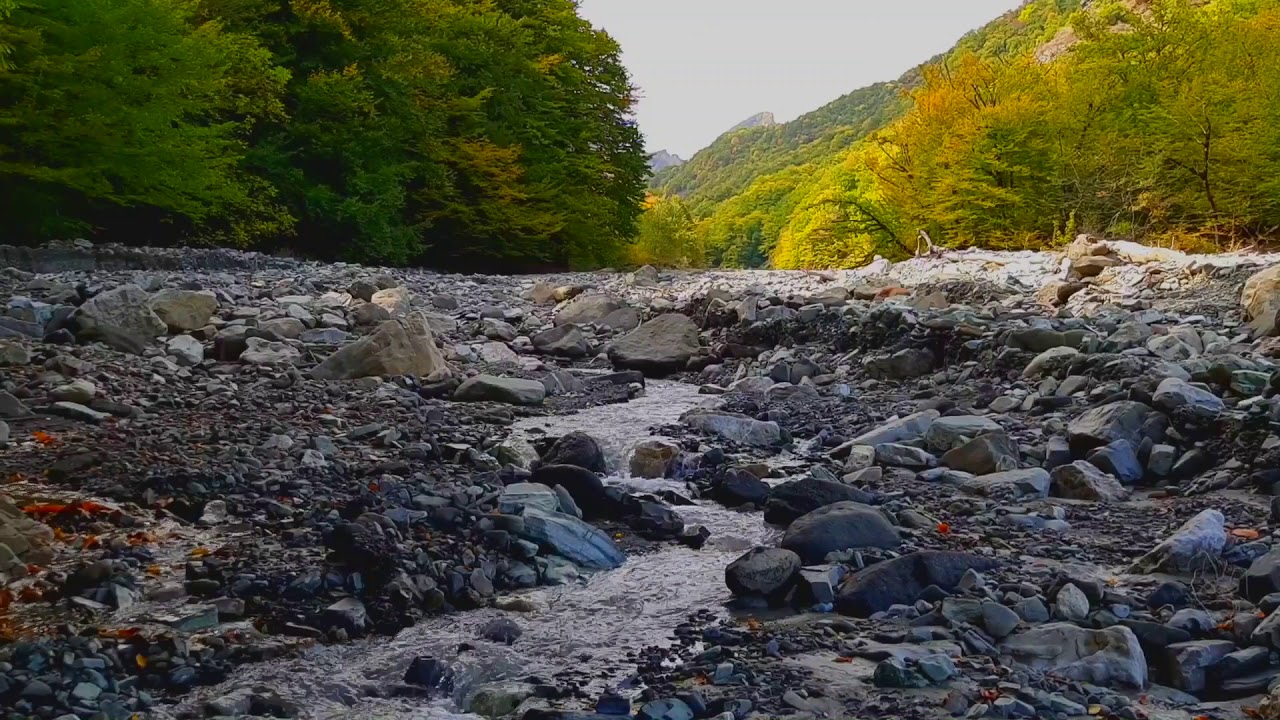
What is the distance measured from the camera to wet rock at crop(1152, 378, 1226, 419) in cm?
561

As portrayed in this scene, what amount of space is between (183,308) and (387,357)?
2063mm

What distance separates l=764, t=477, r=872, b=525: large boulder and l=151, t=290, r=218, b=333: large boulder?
572 cm

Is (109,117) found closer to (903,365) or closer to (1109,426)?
(903,365)

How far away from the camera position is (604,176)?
27.2m

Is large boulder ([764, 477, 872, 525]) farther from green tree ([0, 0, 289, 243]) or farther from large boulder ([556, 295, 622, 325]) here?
green tree ([0, 0, 289, 243])

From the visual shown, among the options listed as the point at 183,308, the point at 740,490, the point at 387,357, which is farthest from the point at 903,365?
the point at 183,308

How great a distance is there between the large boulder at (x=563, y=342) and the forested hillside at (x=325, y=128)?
5.74m

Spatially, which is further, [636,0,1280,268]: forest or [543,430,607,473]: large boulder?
[636,0,1280,268]: forest

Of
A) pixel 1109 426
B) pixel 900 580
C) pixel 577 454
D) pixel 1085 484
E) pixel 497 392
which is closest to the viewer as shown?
pixel 900 580

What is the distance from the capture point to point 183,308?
8.34 meters

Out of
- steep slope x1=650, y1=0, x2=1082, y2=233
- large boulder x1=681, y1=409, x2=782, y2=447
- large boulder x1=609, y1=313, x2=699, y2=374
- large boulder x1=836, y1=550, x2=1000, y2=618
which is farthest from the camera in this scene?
steep slope x1=650, y1=0, x2=1082, y2=233

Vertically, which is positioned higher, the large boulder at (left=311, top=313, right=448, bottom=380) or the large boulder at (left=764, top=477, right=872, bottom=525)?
the large boulder at (left=311, top=313, right=448, bottom=380)

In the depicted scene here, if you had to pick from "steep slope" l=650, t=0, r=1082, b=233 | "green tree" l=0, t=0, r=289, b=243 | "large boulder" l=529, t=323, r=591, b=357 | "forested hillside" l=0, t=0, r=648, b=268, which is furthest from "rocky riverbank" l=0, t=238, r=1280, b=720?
"steep slope" l=650, t=0, r=1082, b=233

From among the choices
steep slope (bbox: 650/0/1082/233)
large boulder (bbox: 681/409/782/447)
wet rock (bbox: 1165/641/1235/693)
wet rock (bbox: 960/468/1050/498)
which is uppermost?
steep slope (bbox: 650/0/1082/233)
